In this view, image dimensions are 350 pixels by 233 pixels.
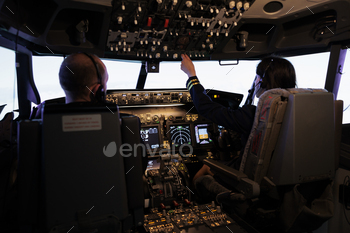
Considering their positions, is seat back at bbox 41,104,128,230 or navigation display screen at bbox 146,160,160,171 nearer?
seat back at bbox 41,104,128,230

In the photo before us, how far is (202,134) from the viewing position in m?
2.94

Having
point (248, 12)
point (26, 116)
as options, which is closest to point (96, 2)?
point (26, 116)

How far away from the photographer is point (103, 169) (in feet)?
3.36

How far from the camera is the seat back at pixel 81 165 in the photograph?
37.8 inches

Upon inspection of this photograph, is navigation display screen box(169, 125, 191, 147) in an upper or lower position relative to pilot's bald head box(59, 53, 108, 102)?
lower

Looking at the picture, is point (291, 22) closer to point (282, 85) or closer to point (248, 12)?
point (248, 12)

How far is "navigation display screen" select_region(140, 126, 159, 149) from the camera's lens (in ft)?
8.93

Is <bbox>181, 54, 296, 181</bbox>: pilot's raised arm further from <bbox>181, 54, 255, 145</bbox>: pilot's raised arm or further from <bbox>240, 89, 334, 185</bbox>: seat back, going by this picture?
<bbox>240, 89, 334, 185</bbox>: seat back

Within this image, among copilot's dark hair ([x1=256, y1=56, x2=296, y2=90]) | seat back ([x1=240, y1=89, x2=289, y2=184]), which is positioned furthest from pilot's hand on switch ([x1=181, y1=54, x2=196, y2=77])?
seat back ([x1=240, y1=89, x2=289, y2=184])

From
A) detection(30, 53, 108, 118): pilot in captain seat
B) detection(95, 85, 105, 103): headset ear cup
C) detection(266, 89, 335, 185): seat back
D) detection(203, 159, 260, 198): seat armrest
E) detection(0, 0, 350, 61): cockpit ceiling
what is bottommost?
detection(203, 159, 260, 198): seat armrest

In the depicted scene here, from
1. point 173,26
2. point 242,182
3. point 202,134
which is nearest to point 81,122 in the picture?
point 242,182

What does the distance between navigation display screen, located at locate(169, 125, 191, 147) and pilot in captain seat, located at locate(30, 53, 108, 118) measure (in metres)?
1.71

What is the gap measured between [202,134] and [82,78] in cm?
200

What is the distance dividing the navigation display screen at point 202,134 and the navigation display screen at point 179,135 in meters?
0.10
